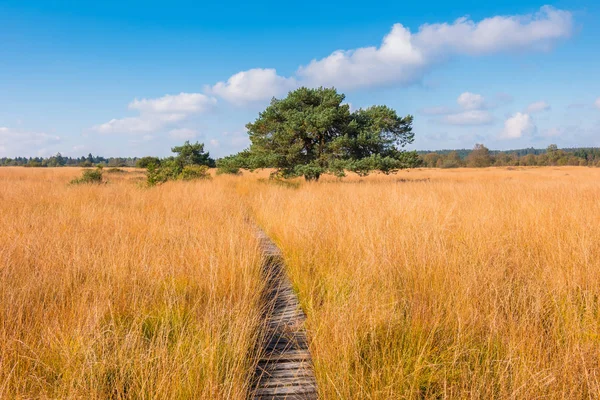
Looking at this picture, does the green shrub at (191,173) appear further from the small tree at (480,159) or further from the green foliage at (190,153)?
the small tree at (480,159)

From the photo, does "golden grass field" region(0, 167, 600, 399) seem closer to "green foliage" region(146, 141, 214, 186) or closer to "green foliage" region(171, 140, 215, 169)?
"green foliage" region(146, 141, 214, 186)

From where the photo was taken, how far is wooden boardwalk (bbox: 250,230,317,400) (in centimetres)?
203

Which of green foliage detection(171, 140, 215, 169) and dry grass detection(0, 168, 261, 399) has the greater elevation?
green foliage detection(171, 140, 215, 169)

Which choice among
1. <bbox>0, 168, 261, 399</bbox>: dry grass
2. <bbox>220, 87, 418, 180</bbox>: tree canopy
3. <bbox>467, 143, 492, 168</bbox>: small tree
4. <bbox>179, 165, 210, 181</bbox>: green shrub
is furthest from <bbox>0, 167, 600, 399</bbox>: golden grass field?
<bbox>467, 143, 492, 168</bbox>: small tree

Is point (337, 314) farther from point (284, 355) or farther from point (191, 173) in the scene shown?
point (191, 173)

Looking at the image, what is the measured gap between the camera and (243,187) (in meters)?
14.6

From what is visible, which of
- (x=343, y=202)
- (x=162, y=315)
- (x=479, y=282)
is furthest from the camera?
(x=343, y=202)

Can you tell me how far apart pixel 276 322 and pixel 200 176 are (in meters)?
16.0

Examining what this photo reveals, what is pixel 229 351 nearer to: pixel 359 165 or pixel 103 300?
pixel 103 300

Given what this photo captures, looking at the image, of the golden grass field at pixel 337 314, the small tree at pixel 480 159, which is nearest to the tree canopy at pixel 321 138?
the golden grass field at pixel 337 314

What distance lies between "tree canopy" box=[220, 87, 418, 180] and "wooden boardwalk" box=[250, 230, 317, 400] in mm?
11123

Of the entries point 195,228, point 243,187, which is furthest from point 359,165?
point 195,228

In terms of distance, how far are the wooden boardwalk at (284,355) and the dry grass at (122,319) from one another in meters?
0.15

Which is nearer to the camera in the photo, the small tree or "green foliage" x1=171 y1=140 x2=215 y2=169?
"green foliage" x1=171 y1=140 x2=215 y2=169
